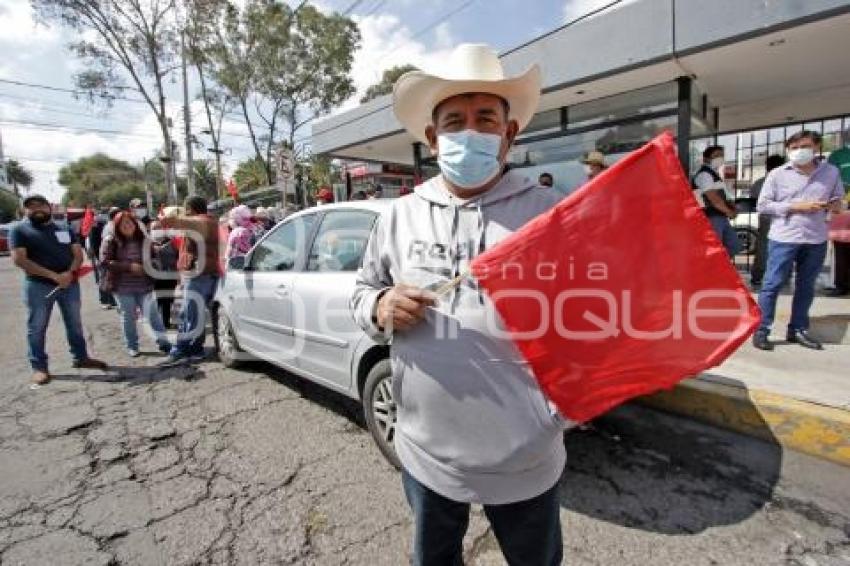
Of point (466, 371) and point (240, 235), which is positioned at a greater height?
point (240, 235)

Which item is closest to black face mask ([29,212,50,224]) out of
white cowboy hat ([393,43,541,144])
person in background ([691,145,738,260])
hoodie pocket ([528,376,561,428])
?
white cowboy hat ([393,43,541,144])

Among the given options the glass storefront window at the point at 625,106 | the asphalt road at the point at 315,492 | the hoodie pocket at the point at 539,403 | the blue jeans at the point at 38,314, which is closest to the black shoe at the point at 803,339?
the asphalt road at the point at 315,492

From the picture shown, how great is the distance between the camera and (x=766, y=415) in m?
3.12

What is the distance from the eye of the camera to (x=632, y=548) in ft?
7.38

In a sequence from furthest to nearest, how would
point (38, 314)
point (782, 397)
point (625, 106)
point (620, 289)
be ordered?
point (625, 106), point (38, 314), point (782, 397), point (620, 289)

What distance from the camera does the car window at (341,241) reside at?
3354 millimetres

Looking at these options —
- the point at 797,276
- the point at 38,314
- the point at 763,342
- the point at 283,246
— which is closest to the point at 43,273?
the point at 38,314

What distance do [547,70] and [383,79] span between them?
91.5 feet

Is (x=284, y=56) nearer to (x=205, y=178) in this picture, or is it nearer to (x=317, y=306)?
(x=317, y=306)

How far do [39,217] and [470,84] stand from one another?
17.0 ft

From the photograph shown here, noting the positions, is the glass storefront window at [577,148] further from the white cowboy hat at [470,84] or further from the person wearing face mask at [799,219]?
the white cowboy hat at [470,84]

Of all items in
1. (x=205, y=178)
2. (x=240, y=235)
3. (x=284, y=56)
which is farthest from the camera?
(x=205, y=178)

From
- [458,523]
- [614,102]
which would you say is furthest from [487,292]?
[614,102]

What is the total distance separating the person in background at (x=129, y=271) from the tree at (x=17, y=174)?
75796mm
